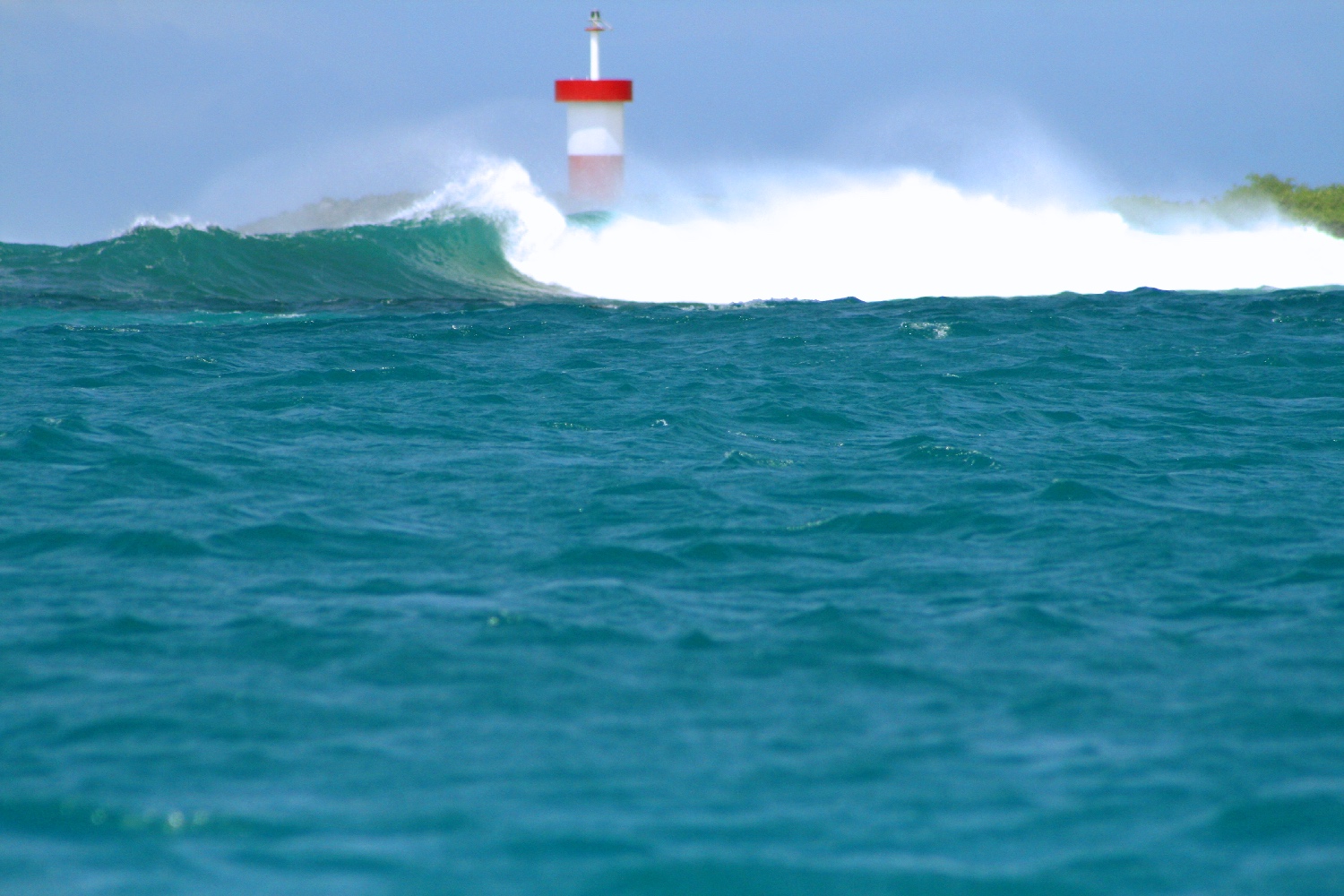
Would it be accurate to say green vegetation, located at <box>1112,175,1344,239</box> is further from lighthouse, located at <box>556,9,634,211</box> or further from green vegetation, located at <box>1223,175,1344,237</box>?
lighthouse, located at <box>556,9,634,211</box>

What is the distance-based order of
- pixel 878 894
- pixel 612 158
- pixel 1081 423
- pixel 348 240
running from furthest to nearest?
pixel 612 158 < pixel 348 240 < pixel 1081 423 < pixel 878 894

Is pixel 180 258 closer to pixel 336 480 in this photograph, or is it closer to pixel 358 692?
pixel 336 480

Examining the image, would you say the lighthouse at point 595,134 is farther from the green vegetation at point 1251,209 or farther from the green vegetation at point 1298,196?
the green vegetation at point 1298,196

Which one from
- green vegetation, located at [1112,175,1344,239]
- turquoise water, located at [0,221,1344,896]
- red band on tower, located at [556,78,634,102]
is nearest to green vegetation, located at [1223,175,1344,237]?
green vegetation, located at [1112,175,1344,239]

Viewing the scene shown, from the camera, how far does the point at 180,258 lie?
22531 millimetres

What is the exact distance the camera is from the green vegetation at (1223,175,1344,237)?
42219 millimetres

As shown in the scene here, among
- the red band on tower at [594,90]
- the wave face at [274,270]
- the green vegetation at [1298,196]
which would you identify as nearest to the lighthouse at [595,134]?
the red band on tower at [594,90]

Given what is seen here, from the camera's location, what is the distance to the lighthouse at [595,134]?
30.3 m

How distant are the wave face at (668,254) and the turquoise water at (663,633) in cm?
879

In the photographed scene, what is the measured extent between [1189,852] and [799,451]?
6.28 m

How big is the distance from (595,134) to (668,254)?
17.9 feet

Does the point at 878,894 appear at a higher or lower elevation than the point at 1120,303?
lower

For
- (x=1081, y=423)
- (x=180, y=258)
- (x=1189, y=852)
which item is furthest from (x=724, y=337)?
(x=1189, y=852)

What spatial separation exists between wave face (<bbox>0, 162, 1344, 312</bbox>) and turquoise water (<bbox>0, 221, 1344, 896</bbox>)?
8790 millimetres
